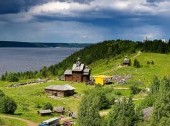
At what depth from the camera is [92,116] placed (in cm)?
6338

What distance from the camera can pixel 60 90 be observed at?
111750mm

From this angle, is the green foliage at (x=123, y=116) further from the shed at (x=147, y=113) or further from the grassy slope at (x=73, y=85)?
the grassy slope at (x=73, y=85)

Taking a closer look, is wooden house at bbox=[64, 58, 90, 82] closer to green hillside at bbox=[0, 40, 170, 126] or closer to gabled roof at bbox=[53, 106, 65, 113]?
green hillside at bbox=[0, 40, 170, 126]

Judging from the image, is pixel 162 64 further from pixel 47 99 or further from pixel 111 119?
pixel 111 119

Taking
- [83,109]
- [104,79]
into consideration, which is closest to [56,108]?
[83,109]

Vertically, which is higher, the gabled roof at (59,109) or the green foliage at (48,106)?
the green foliage at (48,106)

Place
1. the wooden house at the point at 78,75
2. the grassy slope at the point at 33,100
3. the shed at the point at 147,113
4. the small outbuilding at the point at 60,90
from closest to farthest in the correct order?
the shed at the point at 147,113, the grassy slope at the point at 33,100, the small outbuilding at the point at 60,90, the wooden house at the point at 78,75

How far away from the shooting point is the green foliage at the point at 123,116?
61750 millimetres

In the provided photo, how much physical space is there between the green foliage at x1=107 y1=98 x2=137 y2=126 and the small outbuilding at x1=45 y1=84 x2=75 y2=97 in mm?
48175

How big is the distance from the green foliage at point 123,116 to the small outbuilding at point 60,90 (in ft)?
158

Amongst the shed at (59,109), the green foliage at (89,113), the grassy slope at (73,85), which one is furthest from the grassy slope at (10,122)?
the green foliage at (89,113)

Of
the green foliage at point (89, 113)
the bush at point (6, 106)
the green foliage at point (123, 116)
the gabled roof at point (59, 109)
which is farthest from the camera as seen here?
the gabled roof at point (59, 109)

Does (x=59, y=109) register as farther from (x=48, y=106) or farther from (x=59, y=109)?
(x=48, y=106)

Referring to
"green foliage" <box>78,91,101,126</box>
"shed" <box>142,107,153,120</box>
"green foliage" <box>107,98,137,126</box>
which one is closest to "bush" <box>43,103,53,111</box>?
"green foliage" <box>78,91,101,126</box>
